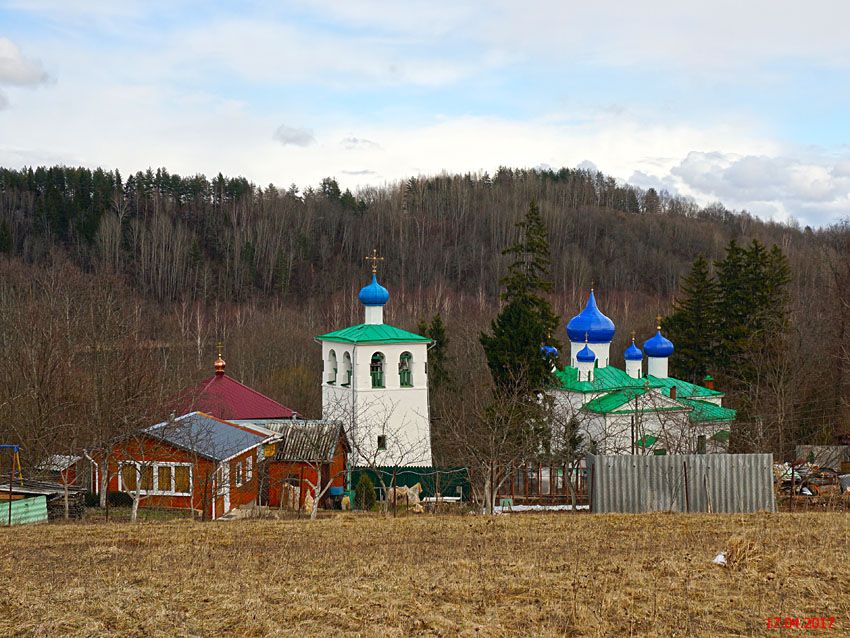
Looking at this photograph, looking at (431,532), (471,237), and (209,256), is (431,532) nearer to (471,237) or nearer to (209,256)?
(209,256)

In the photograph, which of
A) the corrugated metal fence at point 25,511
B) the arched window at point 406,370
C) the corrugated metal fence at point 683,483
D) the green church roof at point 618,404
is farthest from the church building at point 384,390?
the corrugated metal fence at point 25,511

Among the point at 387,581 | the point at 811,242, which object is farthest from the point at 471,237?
the point at 387,581

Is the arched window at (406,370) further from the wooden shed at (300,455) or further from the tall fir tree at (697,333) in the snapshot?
the tall fir tree at (697,333)

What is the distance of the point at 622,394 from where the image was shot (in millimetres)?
32594

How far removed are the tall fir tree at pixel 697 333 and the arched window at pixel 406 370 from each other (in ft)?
52.5

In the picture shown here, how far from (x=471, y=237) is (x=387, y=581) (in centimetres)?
7276

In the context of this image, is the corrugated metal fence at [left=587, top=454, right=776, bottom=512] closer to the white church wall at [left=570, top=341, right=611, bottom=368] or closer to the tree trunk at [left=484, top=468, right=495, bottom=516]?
the tree trunk at [left=484, top=468, right=495, bottom=516]

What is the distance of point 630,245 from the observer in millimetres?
86812

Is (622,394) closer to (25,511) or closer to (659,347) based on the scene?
(659,347)

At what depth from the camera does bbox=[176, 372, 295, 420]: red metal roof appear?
29305 millimetres

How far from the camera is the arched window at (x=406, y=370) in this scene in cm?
2936

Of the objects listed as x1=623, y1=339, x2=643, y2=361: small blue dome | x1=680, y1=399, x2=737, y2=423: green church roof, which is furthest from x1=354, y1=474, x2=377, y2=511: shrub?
x1=623, y1=339, x2=643, y2=361: small blue dome

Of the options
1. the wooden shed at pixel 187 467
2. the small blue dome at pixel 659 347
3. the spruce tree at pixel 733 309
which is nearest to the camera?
the wooden shed at pixel 187 467

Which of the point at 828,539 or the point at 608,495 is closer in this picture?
the point at 828,539
